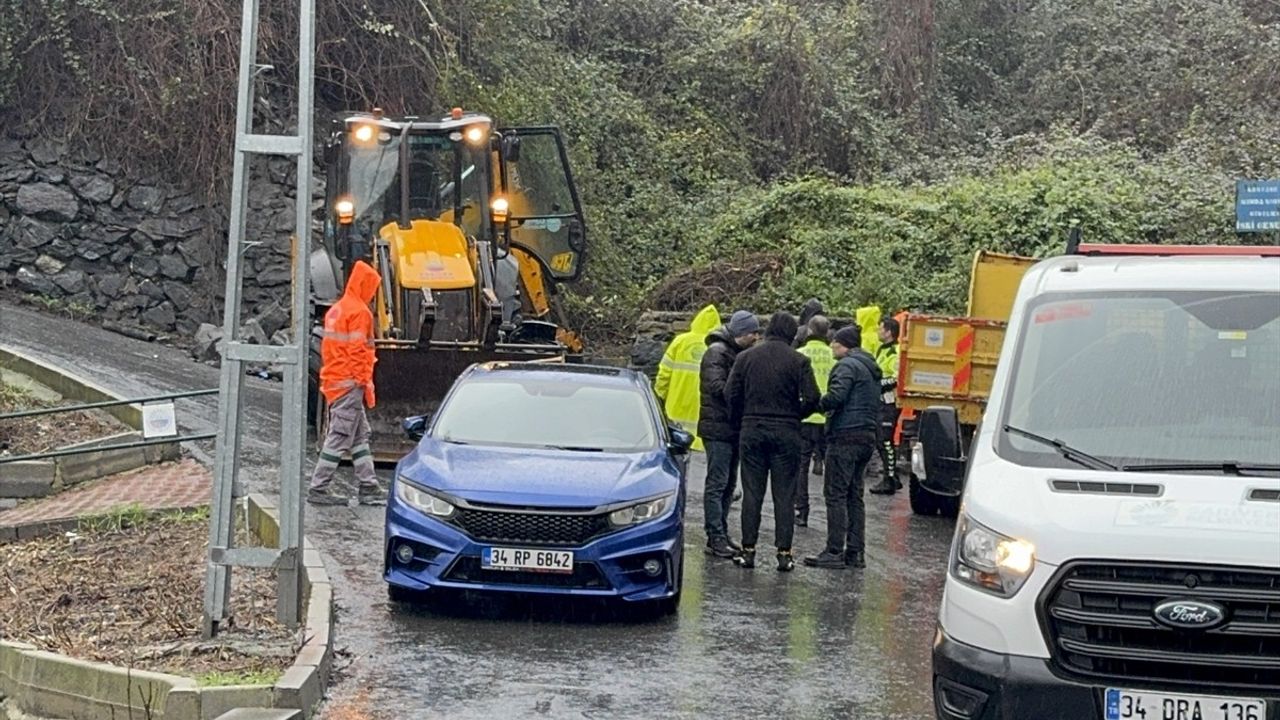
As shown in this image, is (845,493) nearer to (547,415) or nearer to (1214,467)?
(547,415)

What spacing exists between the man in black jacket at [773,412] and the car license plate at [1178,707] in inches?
243

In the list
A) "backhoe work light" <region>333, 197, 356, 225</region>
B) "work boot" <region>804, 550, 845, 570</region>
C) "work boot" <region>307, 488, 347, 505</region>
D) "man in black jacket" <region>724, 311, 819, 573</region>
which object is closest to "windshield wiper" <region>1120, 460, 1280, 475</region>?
"man in black jacket" <region>724, 311, 819, 573</region>

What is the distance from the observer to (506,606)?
10.8 metres

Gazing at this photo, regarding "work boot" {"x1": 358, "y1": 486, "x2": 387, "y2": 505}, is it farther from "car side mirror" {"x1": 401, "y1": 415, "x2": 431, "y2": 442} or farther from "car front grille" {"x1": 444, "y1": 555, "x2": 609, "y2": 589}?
"car front grille" {"x1": 444, "y1": 555, "x2": 609, "y2": 589}

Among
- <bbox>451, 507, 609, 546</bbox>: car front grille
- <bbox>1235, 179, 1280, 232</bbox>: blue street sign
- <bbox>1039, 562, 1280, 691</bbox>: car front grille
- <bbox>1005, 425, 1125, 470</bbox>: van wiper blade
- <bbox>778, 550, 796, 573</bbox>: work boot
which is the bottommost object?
<bbox>778, 550, 796, 573</bbox>: work boot

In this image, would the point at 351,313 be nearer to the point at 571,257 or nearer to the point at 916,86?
the point at 571,257

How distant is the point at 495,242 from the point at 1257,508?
12.8m

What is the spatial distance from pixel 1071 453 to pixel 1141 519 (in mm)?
643

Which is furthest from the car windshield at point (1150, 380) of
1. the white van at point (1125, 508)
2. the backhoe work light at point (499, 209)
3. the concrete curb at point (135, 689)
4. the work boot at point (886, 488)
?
the backhoe work light at point (499, 209)

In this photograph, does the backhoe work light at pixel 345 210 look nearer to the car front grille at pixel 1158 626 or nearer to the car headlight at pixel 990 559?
the car headlight at pixel 990 559

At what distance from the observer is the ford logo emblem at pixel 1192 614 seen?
19.1ft

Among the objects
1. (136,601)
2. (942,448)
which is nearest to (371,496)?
(136,601)

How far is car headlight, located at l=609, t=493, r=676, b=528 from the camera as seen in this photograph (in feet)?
33.7

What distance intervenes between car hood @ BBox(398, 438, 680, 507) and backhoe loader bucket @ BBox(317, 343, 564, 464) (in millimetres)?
4738
